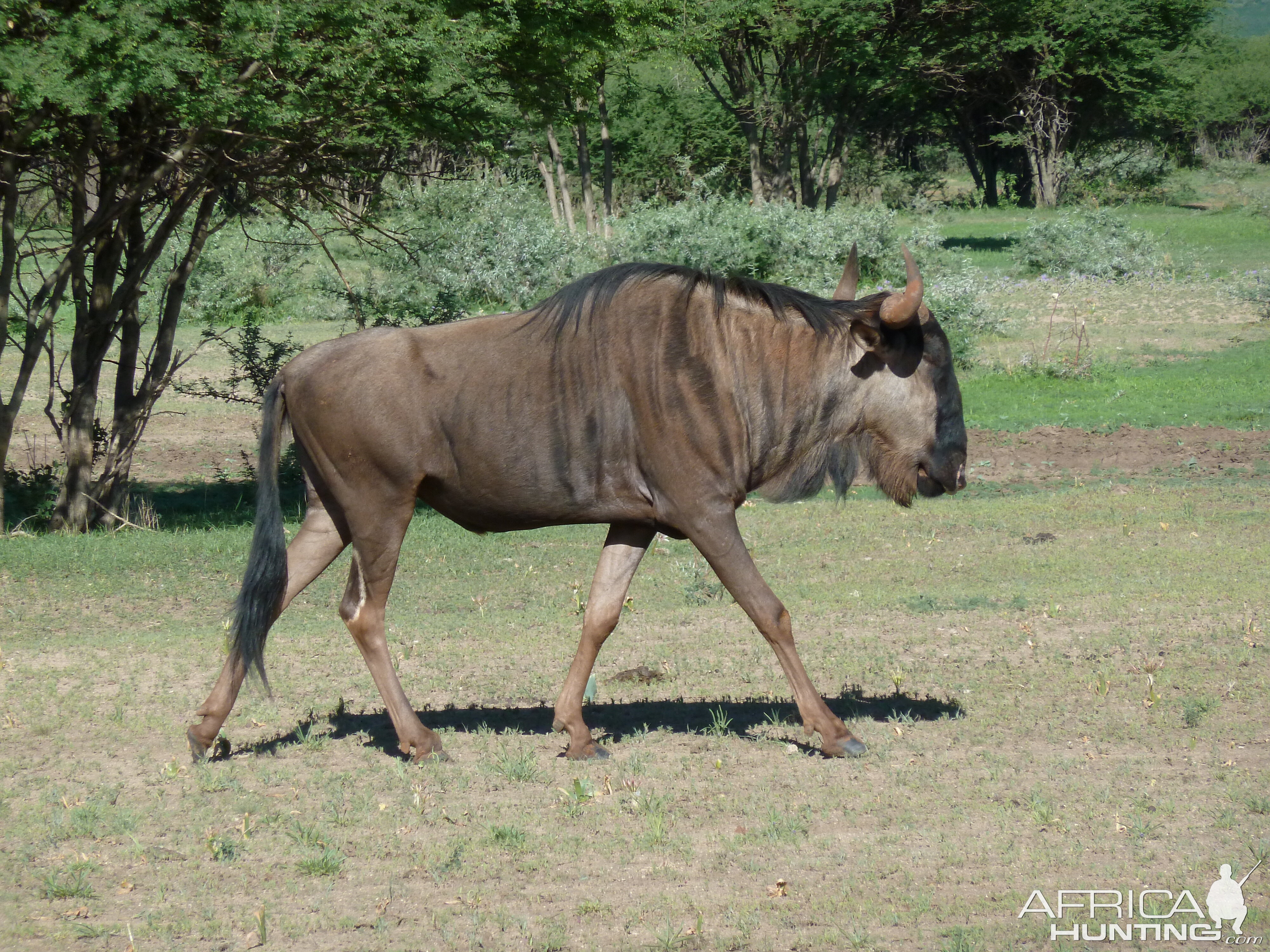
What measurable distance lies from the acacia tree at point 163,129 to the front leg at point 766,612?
608cm

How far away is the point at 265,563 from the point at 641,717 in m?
2.06

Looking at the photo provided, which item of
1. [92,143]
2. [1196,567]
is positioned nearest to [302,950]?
[1196,567]

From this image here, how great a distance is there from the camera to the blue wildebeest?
599 centimetres

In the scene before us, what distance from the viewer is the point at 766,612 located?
5910mm

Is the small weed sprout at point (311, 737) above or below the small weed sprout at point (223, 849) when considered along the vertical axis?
below

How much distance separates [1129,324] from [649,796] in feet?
71.4

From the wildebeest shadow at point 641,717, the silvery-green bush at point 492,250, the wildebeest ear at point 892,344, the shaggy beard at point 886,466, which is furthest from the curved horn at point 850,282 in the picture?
the silvery-green bush at point 492,250

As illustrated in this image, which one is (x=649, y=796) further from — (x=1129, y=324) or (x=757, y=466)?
(x=1129, y=324)

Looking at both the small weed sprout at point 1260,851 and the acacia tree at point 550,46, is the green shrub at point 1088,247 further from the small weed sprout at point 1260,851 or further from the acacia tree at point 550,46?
the small weed sprout at point 1260,851

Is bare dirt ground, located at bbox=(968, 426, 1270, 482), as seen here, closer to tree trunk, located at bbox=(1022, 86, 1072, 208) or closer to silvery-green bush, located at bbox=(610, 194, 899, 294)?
silvery-green bush, located at bbox=(610, 194, 899, 294)

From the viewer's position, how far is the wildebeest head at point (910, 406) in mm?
6266

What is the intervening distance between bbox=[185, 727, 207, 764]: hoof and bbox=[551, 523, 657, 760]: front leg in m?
1.61

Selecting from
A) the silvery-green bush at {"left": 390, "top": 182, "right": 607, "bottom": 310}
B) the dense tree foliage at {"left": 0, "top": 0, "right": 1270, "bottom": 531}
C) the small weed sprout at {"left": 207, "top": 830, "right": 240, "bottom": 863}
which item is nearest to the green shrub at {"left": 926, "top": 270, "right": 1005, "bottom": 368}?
the dense tree foliage at {"left": 0, "top": 0, "right": 1270, "bottom": 531}

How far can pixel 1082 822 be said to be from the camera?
5.15m
